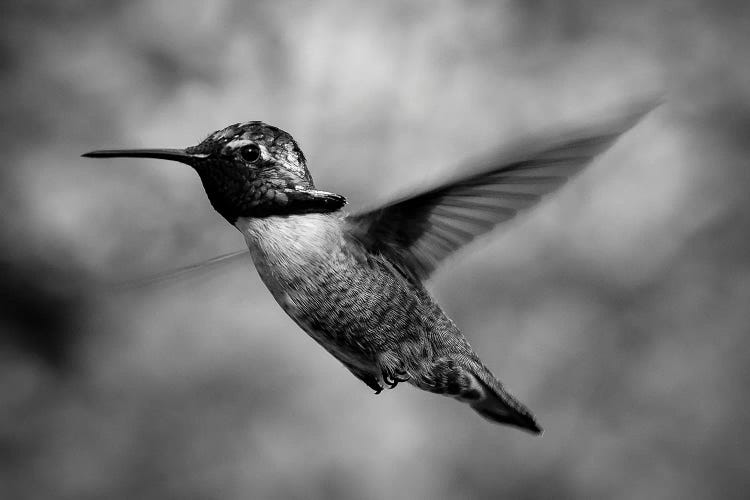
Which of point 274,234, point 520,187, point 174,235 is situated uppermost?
point 520,187

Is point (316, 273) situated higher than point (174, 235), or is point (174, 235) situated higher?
point (316, 273)

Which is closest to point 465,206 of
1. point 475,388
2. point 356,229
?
point 356,229

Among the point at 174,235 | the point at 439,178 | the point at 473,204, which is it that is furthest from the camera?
the point at 174,235

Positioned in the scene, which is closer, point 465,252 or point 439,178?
point 439,178

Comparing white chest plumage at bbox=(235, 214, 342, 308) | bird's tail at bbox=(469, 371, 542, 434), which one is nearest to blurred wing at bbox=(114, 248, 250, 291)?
white chest plumage at bbox=(235, 214, 342, 308)

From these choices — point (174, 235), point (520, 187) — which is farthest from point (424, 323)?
point (174, 235)

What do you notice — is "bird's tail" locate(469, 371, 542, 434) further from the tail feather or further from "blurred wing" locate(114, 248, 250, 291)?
"blurred wing" locate(114, 248, 250, 291)

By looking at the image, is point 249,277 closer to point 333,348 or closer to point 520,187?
point 333,348
